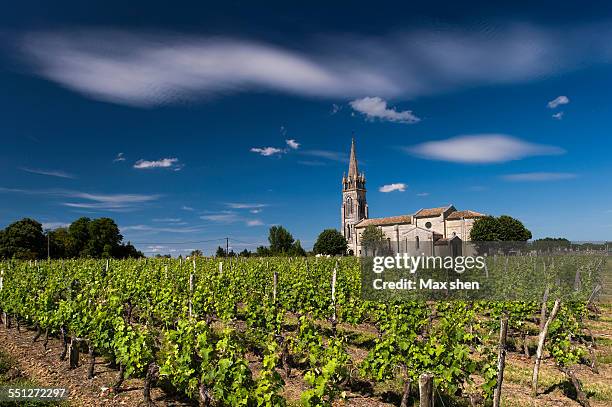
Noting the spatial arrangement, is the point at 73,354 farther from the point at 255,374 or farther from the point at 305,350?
the point at 305,350

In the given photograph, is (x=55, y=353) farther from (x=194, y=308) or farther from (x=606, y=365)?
(x=606, y=365)

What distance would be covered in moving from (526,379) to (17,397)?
777cm

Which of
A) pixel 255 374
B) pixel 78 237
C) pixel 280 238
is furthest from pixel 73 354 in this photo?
pixel 280 238

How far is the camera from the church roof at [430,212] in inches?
2788

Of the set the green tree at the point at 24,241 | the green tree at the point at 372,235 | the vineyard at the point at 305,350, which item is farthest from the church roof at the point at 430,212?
the vineyard at the point at 305,350

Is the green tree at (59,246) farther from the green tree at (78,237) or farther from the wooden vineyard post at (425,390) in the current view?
the wooden vineyard post at (425,390)

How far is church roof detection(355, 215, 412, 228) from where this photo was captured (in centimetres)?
7288

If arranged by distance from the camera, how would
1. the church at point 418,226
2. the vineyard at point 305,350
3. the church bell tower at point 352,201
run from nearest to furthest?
the vineyard at point 305,350 → the church at point 418,226 → the church bell tower at point 352,201

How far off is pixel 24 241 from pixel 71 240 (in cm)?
481

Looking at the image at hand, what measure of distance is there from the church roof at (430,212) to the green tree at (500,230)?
10.4 metres

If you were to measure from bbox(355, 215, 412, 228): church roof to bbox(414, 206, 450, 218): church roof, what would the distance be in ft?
5.45

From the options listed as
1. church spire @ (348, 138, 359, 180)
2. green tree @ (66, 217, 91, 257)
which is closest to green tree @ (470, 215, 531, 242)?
church spire @ (348, 138, 359, 180)

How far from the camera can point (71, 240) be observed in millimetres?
49750

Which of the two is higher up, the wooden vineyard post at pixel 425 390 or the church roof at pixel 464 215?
the church roof at pixel 464 215
